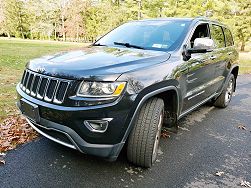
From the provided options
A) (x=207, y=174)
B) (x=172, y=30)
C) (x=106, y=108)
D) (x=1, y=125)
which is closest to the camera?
(x=106, y=108)

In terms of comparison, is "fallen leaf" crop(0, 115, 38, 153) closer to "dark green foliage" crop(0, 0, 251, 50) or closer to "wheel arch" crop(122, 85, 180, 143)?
"wheel arch" crop(122, 85, 180, 143)

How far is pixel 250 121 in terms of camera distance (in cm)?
550

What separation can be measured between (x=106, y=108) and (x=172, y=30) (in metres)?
2.05

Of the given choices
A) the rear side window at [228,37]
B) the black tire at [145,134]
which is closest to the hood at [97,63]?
the black tire at [145,134]

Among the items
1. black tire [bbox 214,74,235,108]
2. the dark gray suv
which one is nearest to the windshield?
the dark gray suv

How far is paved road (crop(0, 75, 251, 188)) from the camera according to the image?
3002 millimetres

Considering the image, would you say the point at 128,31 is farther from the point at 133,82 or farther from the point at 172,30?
the point at 133,82

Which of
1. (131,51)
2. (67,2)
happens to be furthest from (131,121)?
(67,2)

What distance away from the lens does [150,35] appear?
4156 millimetres

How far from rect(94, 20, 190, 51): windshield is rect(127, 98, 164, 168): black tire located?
39.5 inches

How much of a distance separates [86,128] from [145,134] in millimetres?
713

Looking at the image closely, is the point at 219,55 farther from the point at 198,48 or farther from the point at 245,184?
the point at 245,184

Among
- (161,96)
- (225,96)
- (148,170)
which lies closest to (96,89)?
(161,96)

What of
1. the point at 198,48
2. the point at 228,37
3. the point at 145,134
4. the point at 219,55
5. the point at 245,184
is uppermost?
the point at 228,37
